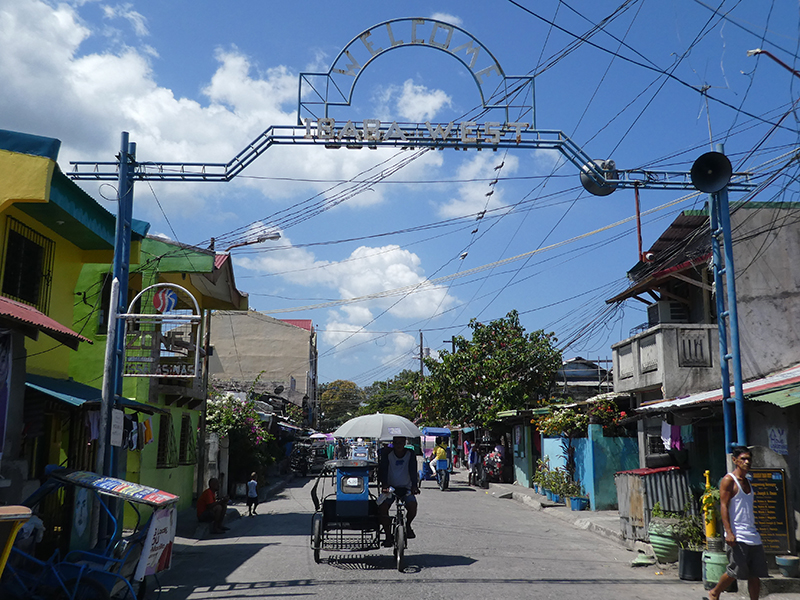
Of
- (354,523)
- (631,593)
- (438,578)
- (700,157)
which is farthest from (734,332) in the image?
(354,523)

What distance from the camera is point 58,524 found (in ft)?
37.3

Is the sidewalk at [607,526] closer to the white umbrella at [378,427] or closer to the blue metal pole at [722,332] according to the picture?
the blue metal pole at [722,332]

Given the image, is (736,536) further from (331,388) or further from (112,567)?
(331,388)

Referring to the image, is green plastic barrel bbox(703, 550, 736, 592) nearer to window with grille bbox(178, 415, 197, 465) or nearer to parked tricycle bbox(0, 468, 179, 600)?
parked tricycle bbox(0, 468, 179, 600)

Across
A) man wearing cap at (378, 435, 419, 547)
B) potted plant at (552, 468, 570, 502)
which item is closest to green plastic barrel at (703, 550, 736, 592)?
man wearing cap at (378, 435, 419, 547)

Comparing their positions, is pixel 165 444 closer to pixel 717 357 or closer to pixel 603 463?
pixel 603 463

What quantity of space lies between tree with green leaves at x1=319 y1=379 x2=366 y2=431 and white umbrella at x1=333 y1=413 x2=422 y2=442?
78524 millimetres

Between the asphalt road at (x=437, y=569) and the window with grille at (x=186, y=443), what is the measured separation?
4.76 metres

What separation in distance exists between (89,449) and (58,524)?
9.59 feet

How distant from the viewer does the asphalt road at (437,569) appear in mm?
8969

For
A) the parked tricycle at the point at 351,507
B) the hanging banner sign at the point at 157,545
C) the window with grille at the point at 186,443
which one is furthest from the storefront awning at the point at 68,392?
the window with grille at the point at 186,443

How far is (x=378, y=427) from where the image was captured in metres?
16.3

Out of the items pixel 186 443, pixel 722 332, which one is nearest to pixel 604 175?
pixel 722 332

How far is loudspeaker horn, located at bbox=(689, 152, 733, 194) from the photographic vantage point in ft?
34.1
